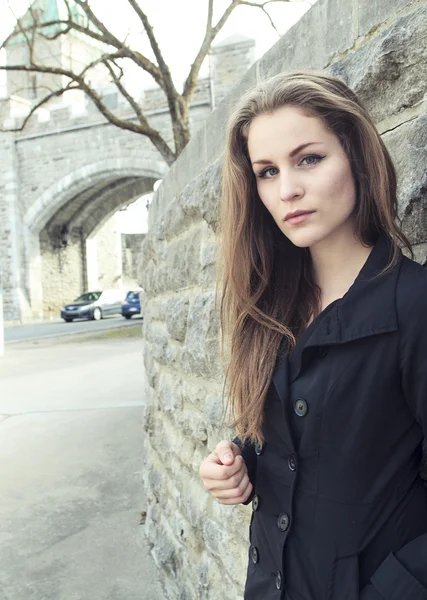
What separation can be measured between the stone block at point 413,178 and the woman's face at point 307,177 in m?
0.22

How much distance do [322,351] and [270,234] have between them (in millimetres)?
374

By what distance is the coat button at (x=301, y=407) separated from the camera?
1055 millimetres

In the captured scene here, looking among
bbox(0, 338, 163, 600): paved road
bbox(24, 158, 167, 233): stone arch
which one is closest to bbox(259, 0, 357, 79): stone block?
bbox(0, 338, 163, 600): paved road

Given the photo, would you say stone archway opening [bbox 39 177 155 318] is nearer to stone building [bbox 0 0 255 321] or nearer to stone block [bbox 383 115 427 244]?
stone building [bbox 0 0 255 321]

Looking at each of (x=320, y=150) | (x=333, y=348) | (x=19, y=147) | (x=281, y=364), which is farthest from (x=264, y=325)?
(x=19, y=147)

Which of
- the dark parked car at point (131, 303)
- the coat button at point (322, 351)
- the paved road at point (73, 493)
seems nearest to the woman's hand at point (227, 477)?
the coat button at point (322, 351)

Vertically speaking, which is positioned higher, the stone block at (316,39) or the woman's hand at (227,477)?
the stone block at (316,39)

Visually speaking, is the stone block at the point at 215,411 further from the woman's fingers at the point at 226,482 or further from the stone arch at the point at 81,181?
the stone arch at the point at 81,181

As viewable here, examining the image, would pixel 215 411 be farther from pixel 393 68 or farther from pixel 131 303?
pixel 131 303

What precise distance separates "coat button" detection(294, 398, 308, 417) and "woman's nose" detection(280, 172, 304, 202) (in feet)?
1.30

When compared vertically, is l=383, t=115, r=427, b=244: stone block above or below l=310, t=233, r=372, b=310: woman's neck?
above

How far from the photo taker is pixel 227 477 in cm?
125

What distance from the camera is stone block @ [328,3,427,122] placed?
1.32 meters

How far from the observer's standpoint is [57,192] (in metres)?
23.1
